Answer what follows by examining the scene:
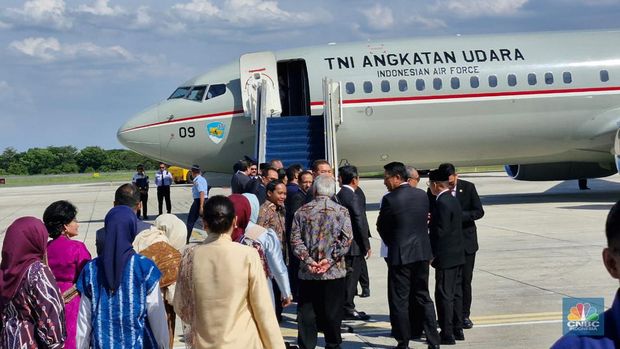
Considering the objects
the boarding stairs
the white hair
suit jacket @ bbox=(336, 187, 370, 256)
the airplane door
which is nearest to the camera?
the white hair

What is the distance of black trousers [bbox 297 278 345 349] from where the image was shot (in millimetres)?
7742

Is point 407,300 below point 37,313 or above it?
below

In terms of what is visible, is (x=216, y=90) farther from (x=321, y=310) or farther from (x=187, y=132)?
(x=321, y=310)

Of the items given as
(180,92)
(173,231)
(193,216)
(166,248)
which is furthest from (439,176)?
(180,92)

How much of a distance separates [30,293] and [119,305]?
52 centimetres

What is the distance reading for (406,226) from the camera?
26.5 feet

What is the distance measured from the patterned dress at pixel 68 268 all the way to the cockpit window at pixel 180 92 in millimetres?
15868

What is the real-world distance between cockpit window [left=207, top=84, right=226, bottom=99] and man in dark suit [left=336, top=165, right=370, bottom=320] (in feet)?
38.0

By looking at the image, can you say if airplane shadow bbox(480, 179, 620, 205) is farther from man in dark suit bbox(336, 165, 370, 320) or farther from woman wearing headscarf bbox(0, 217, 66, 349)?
woman wearing headscarf bbox(0, 217, 66, 349)

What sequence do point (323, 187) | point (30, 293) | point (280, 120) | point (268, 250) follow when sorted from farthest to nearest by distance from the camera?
point (280, 120) < point (323, 187) < point (268, 250) < point (30, 293)

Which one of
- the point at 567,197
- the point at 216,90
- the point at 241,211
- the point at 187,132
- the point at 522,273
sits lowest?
the point at 567,197

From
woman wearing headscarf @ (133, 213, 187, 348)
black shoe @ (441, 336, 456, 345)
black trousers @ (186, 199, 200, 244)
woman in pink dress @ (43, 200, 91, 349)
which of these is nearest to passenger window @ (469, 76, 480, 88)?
black trousers @ (186, 199, 200, 244)

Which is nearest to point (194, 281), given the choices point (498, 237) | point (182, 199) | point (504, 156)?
point (498, 237)

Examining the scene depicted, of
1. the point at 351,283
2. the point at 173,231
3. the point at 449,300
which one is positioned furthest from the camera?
the point at 351,283
